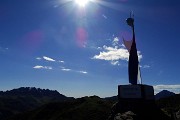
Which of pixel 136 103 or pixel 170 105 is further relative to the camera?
pixel 170 105

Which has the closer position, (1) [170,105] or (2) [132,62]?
(2) [132,62]

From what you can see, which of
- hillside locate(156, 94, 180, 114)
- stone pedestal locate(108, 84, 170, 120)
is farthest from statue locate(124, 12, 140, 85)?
hillside locate(156, 94, 180, 114)

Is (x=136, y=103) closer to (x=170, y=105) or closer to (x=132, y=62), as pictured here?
(x=132, y=62)

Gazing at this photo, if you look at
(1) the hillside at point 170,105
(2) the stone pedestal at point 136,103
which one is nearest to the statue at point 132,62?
(2) the stone pedestal at point 136,103

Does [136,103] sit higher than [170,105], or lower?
lower

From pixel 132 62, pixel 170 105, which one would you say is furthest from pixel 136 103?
pixel 170 105

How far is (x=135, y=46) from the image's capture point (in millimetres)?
42281

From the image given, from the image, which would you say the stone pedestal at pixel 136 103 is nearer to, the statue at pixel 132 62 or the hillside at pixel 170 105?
the statue at pixel 132 62

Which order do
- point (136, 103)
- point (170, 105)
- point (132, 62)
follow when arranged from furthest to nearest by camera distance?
point (170, 105) < point (132, 62) < point (136, 103)

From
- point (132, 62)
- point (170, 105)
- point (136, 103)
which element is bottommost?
point (136, 103)

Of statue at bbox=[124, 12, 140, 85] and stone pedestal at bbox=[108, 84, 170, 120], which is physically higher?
statue at bbox=[124, 12, 140, 85]

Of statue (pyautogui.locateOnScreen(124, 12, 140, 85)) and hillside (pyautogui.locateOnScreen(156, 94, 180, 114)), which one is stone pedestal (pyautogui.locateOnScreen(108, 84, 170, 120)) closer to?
statue (pyautogui.locateOnScreen(124, 12, 140, 85))

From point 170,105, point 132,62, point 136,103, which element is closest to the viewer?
point 136,103

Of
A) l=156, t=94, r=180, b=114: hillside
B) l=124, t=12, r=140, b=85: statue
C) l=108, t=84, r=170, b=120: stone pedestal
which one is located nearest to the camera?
l=108, t=84, r=170, b=120: stone pedestal
